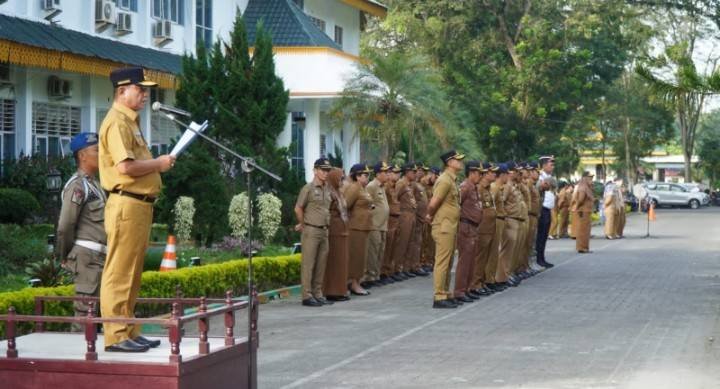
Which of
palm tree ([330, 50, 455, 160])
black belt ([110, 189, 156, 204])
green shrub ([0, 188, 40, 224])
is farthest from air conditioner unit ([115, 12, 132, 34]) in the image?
black belt ([110, 189, 156, 204])

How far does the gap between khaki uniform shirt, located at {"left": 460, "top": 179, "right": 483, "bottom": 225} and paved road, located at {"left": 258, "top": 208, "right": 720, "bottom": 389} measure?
1.28m

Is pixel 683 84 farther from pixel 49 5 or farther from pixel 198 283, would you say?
pixel 49 5

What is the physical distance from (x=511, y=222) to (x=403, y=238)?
2.20 metres

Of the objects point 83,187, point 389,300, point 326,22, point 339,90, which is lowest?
point 389,300

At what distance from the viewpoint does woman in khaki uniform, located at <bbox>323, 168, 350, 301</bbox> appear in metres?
18.6

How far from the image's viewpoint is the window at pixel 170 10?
3167 centimetres

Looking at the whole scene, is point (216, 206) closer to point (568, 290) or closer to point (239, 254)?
point (239, 254)

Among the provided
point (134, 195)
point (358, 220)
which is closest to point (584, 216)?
point (358, 220)

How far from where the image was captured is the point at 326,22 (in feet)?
137

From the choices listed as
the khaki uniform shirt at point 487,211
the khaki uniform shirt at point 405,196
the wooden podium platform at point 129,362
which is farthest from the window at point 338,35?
the wooden podium platform at point 129,362

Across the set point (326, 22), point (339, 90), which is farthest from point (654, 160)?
point (339, 90)

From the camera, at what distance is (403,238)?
2259 cm

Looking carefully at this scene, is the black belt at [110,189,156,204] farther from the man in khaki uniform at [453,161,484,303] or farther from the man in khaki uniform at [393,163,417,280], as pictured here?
the man in khaki uniform at [393,163,417,280]

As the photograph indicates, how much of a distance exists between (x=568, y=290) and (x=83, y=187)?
11.3 metres
